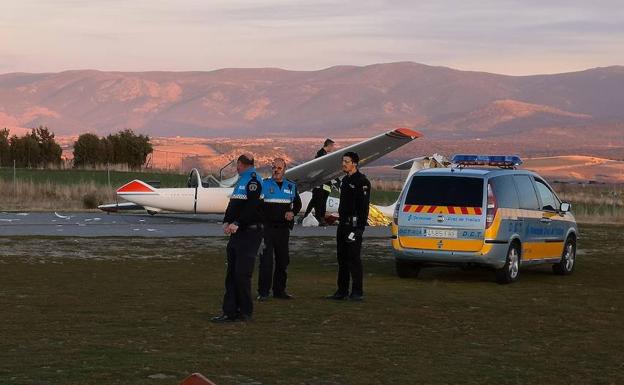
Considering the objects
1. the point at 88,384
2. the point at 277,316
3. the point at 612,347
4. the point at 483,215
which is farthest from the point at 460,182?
the point at 88,384

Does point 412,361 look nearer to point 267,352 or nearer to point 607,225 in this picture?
point 267,352

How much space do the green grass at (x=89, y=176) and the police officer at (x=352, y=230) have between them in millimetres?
31678

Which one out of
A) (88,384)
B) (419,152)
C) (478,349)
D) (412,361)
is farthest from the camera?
(419,152)

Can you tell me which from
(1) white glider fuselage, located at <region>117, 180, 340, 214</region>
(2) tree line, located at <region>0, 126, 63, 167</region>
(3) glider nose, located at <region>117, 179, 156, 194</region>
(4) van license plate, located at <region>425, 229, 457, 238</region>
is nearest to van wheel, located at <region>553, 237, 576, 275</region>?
(4) van license plate, located at <region>425, 229, 457, 238</region>

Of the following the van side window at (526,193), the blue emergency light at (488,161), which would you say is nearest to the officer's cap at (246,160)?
the van side window at (526,193)

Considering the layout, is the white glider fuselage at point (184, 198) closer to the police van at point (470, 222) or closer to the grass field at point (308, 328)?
the grass field at point (308, 328)

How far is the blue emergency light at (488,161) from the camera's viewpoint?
61.6 feet

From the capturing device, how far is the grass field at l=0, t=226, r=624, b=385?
32.4ft

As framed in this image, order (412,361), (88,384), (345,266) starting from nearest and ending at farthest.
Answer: (88,384), (412,361), (345,266)

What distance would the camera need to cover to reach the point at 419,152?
603 ft

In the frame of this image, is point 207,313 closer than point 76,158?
Yes

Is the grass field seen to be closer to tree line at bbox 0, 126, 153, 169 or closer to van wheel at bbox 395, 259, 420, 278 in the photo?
van wheel at bbox 395, 259, 420, 278

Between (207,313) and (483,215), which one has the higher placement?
(483,215)

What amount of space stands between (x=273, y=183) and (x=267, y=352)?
458 centimetres
